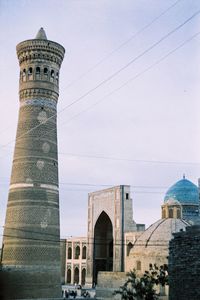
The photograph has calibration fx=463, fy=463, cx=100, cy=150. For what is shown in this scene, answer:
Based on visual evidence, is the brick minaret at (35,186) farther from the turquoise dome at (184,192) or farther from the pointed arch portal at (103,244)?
the turquoise dome at (184,192)

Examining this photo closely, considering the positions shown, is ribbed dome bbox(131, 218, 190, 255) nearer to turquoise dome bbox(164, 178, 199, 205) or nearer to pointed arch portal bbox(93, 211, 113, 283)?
turquoise dome bbox(164, 178, 199, 205)

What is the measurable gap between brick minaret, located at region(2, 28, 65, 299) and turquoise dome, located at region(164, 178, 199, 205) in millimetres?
14387

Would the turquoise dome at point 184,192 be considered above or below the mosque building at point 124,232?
above

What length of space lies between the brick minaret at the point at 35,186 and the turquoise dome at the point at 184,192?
47.2 ft

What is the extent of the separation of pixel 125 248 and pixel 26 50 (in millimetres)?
13989

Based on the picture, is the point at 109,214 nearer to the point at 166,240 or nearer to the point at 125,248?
the point at 125,248

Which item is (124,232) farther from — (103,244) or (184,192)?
(184,192)

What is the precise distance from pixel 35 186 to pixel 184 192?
16009mm

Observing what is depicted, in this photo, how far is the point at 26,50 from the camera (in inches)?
788

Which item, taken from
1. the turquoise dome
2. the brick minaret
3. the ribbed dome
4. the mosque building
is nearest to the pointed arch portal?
the mosque building

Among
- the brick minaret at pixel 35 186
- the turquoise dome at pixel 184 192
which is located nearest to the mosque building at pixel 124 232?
the turquoise dome at pixel 184 192

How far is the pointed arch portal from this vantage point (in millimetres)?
32350

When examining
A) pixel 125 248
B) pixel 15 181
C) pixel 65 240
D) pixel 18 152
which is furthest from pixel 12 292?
pixel 65 240

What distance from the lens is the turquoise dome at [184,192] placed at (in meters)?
31.7
